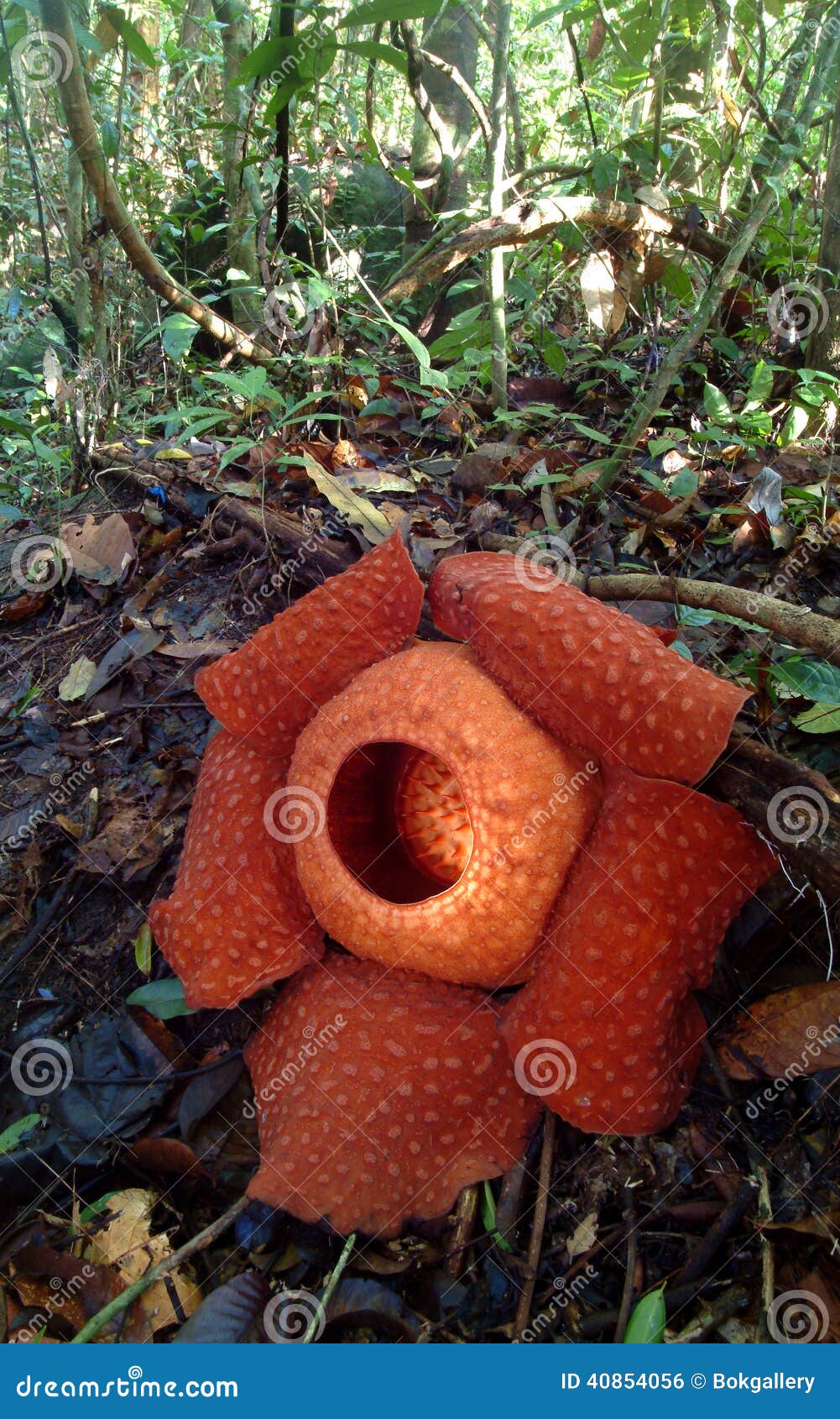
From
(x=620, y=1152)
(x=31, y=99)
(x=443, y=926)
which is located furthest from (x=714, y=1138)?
(x=31, y=99)
